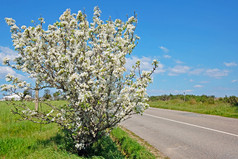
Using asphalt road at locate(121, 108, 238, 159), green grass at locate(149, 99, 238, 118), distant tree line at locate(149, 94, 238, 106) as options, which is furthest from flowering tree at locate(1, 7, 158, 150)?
distant tree line at locate(149, 94, 238, 106)

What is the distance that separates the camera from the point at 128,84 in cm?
485

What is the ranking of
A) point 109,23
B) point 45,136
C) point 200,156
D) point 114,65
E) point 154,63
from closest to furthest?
point 114,65, point 154,63, point 109,23, point 200,156, point 45,136

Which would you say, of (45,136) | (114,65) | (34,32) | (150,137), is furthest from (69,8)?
(150,137)

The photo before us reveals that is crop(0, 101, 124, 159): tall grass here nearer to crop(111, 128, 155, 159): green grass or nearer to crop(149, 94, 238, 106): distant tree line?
crop(111, 128, 155, 159): green grass

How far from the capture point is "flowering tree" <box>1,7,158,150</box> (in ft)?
13.6

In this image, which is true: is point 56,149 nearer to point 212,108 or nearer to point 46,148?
point 46,148

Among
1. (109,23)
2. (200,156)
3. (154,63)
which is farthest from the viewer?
(200,156)

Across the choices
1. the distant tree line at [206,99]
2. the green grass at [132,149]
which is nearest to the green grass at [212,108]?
the distant tree line at [206,99]

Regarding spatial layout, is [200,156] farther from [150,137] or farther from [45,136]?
[45,136]

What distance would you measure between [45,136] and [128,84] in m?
4.43

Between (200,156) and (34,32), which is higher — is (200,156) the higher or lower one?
the lower one

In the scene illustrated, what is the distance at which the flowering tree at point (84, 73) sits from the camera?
4160 mm

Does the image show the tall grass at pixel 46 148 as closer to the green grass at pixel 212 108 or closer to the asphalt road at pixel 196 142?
the asphalt road at pixel 196 142

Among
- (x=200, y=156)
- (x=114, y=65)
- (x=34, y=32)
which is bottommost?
(x=200, y=156)
